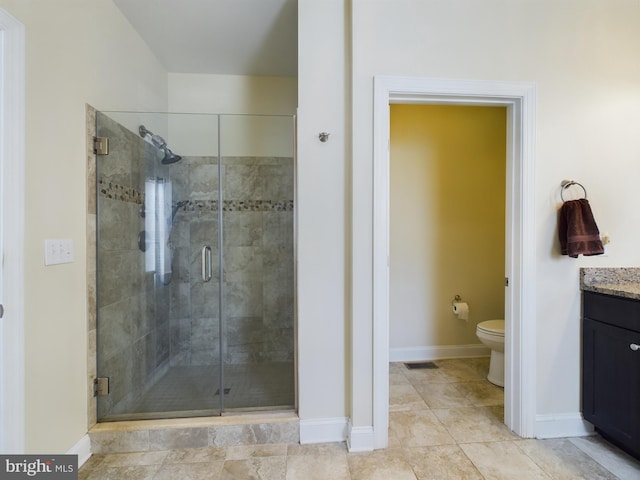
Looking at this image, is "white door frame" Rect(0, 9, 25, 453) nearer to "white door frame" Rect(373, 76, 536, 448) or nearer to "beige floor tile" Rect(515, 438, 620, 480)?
"white door frame" Rect(373, 76, 536, 448)

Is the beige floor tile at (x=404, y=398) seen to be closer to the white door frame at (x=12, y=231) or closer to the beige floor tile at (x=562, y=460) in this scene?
the beige floor tile at (x=562, y=460)

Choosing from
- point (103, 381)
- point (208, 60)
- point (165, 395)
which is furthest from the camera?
point (208, 60)

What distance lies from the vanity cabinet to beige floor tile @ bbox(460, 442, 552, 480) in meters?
0.49

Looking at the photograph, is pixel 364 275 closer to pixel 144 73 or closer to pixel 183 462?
pixel 183 462

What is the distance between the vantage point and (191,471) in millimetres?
1510

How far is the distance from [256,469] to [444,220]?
2.45 m

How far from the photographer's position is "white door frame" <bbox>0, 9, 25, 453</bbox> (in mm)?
1183

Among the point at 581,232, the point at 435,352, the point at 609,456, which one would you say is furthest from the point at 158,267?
the point at 609,456

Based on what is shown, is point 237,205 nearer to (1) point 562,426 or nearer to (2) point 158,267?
(2) point 158,267

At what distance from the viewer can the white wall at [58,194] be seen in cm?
129

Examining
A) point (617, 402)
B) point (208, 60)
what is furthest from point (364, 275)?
point (208, 60)

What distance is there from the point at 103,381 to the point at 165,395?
415 mm

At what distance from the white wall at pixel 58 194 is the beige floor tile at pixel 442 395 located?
2163mm

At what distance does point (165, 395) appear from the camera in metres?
2.01
